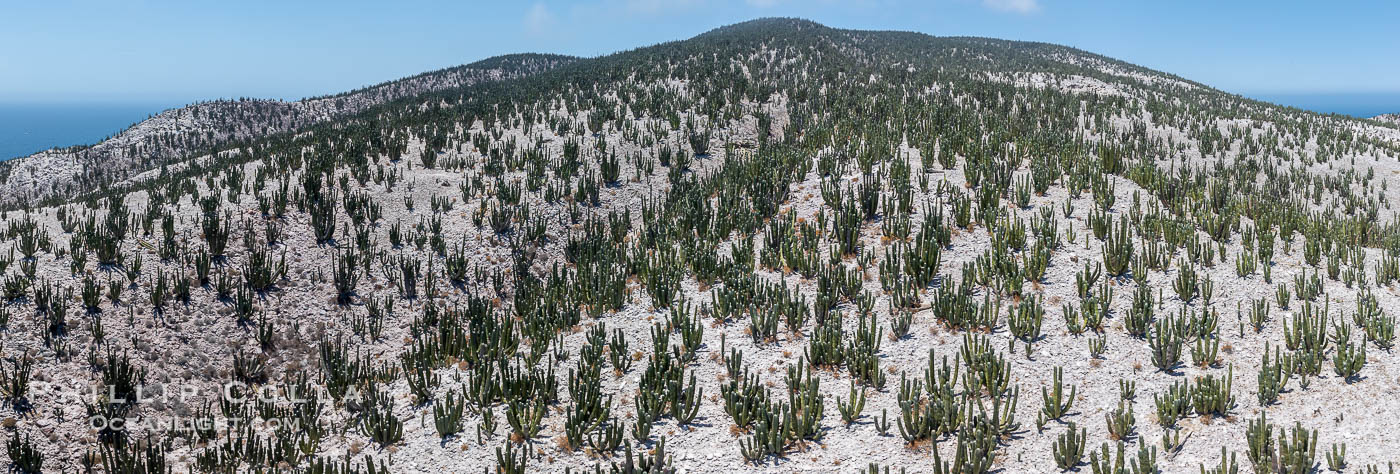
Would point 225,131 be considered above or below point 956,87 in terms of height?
below

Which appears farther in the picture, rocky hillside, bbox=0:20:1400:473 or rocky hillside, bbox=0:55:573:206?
rocky hillside, bbox=0:55:573:206

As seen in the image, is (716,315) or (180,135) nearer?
(716,315)

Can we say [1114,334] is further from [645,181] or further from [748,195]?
[645,181]

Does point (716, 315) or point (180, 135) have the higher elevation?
point (180, 135)

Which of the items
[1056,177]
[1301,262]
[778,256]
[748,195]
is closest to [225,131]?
[748,195]

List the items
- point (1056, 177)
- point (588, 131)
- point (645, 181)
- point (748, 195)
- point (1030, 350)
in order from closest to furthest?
point (1030, 350)
point (1056, 177)
point (748, 195)
point (645, 181)
point (588, 131)
